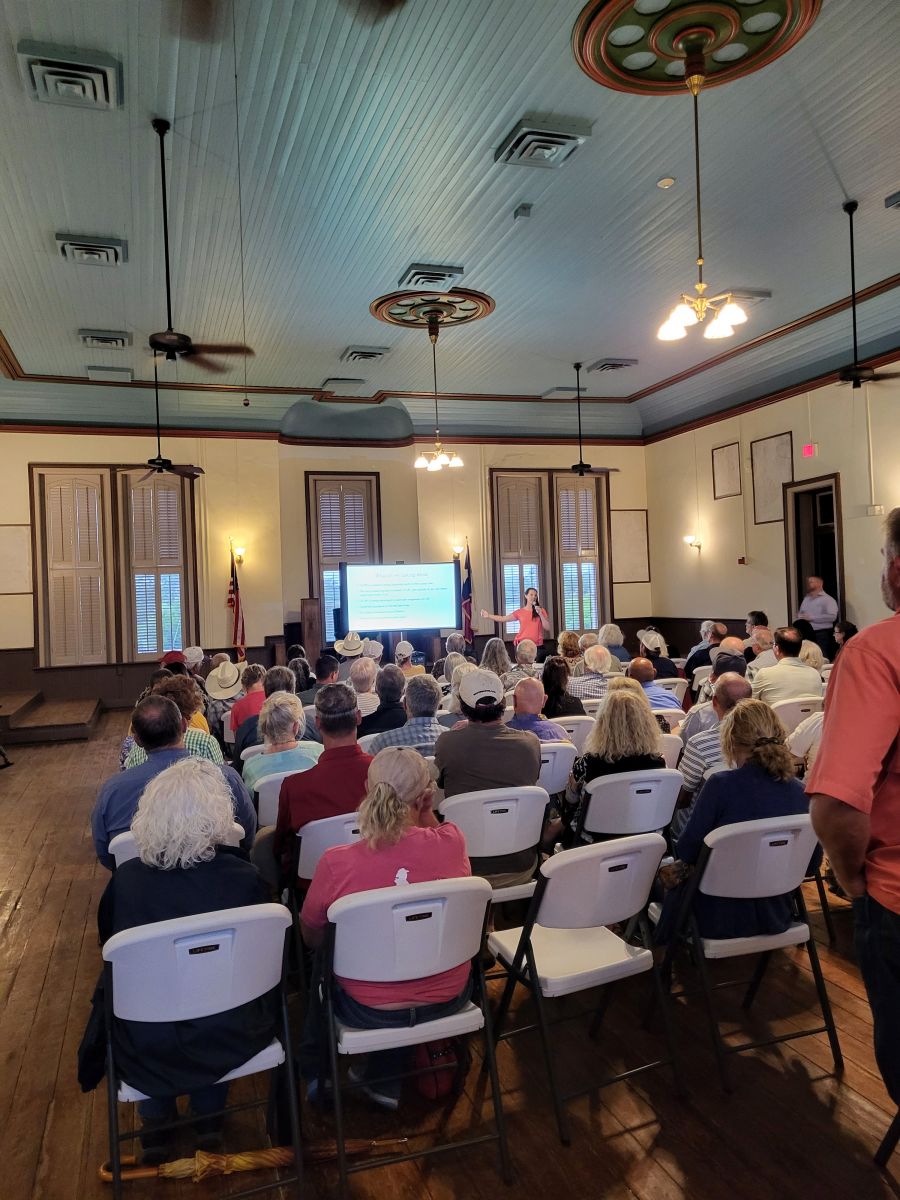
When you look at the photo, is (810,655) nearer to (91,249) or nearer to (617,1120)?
(617,1120)

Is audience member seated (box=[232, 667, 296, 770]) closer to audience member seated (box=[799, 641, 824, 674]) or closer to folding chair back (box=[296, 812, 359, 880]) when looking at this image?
folding chair back (box=[296, 812, 359, 880])

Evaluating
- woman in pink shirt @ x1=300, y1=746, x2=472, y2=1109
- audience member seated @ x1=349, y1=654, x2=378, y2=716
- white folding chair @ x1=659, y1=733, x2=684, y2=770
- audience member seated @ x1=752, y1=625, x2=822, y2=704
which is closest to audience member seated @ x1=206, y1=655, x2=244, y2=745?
audience member seated @ x1=349, y1=654, x2=378, y2=716

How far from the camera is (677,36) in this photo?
4582 mm

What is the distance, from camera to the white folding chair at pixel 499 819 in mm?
3143

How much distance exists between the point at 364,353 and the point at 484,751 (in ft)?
26.4

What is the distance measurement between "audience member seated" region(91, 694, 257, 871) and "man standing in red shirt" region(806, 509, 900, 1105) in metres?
2.25

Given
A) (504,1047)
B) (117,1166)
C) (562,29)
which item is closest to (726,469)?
(562,29)

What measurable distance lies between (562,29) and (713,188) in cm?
249

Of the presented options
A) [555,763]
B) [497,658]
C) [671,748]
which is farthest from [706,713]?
[497,658]

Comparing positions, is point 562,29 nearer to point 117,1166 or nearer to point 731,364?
point 117,1166

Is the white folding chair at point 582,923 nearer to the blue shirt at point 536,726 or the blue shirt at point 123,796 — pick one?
the blue shirt at point 123,796

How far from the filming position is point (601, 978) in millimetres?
2541

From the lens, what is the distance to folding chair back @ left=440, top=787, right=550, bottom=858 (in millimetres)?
3143

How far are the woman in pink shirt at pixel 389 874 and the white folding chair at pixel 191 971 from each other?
222mm
